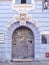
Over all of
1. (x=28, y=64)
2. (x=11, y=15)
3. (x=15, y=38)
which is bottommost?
(x=28, y=64)

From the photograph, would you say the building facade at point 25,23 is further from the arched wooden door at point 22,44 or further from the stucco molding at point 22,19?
the arched wooden door at point 22,44

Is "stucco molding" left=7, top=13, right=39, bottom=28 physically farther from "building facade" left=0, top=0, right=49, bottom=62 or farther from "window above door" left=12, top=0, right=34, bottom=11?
"window above door" left=12, top=0, right=34, bottom=11

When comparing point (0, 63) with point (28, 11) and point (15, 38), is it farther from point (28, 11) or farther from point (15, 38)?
point (28, 11)

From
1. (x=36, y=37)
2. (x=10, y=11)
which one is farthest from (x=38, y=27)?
(x=10, y=11)

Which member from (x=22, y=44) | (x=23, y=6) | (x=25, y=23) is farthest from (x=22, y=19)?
(x=22, y=44)

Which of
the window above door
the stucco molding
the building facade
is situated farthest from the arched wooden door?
the window above door

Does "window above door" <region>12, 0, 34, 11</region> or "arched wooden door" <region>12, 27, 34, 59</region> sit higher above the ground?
"window above door" <region>12, 0, 34, 11</region>

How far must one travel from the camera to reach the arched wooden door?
79.2ft

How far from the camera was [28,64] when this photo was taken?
22203 mm

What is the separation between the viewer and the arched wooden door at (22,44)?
79.2 ft

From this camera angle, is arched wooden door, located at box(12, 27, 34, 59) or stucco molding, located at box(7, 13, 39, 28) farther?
arched wooden door, located at box(12, 27, 34, 59)

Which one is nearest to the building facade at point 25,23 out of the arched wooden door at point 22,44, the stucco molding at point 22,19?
the stucco molding at point 22,19

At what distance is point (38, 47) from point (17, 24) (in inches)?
83.0

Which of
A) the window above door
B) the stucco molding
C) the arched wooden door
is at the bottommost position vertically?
the arched wooden door
